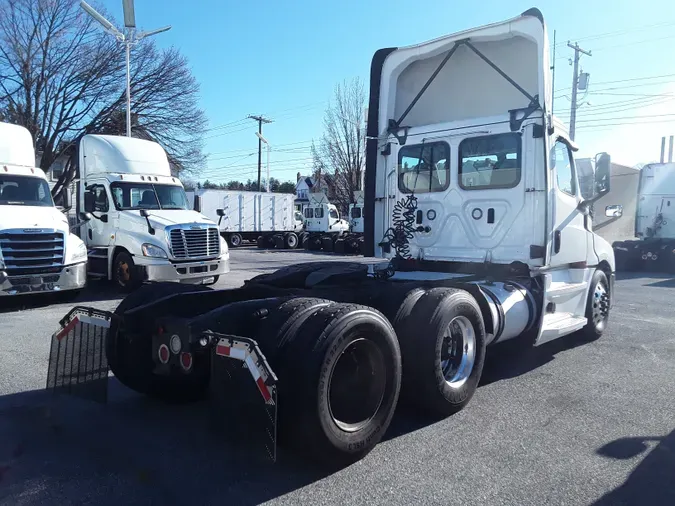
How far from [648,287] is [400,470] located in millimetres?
14180

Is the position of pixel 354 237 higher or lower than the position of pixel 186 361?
higher

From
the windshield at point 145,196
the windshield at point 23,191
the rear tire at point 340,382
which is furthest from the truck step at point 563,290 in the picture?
the windshield at point 23,191

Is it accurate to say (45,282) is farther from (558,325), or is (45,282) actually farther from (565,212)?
(565,212)

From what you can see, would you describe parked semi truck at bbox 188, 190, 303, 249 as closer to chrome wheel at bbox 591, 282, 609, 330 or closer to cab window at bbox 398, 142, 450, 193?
cab window at bbox 398, 142, 450, 193

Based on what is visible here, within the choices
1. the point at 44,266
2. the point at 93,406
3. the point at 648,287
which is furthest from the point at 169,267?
the point at 648,287

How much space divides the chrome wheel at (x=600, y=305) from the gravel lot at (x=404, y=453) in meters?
1.60

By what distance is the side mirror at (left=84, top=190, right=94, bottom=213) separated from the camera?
13.4 metres

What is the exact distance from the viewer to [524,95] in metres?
6.93

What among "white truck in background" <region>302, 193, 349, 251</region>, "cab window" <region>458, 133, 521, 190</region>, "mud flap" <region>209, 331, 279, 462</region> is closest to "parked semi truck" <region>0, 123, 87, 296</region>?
"cab window" <region>458, 133, 521, 190</region>

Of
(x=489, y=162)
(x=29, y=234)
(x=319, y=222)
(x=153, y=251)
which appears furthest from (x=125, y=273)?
(x=319, y=222)

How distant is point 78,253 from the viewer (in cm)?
1139

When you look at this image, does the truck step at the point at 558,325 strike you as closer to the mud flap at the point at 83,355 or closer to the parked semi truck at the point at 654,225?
the mud flap at the point at 83,355

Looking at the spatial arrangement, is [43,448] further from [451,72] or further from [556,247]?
[451,72]

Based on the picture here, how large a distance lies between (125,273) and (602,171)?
1001cm
